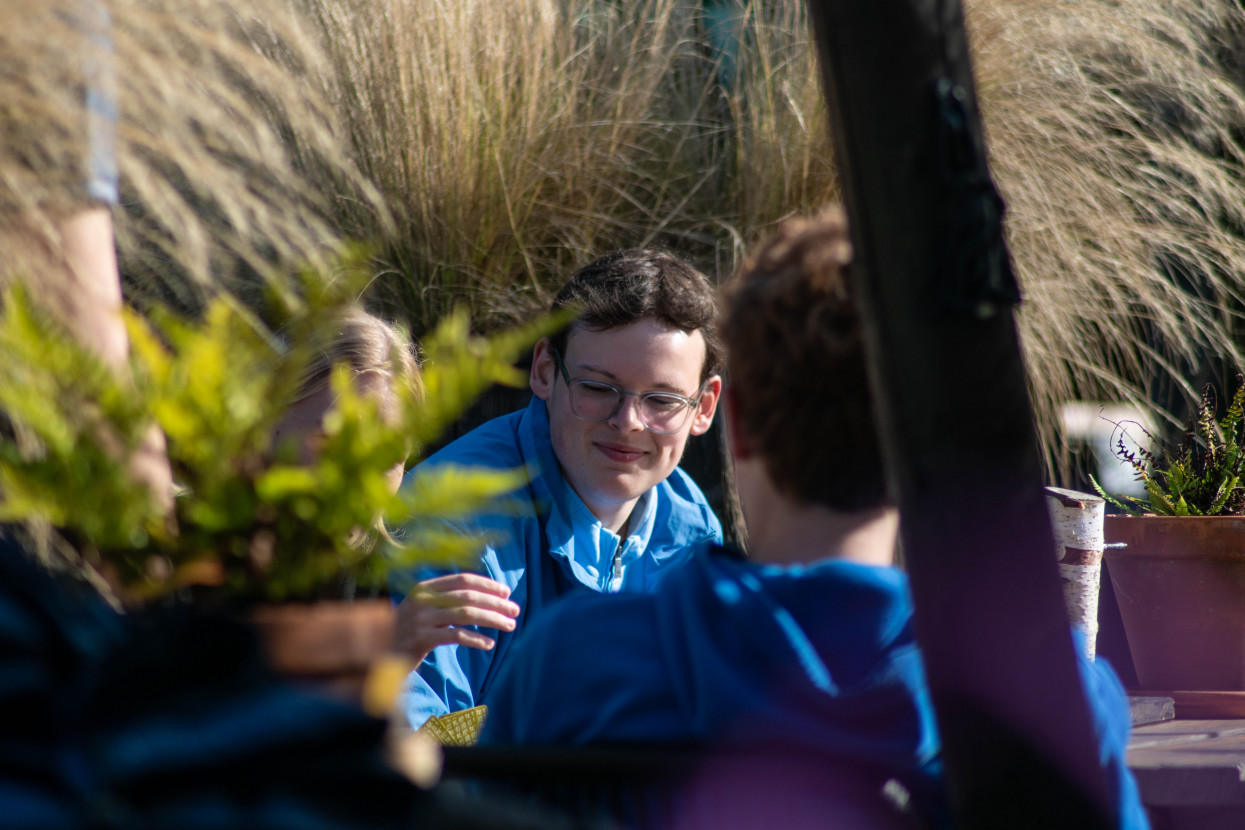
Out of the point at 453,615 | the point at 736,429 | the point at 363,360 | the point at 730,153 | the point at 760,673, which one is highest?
the point at 730,153

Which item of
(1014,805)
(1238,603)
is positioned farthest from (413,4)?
(1014,805)

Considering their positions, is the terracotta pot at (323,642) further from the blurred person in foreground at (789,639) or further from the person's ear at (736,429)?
the person's ear at (736,429)

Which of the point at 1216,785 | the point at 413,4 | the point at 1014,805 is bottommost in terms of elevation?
the point at 1216,785

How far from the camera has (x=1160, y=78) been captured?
341 cm

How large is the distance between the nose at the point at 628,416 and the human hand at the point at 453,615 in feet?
2.58

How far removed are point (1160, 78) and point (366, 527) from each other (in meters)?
3.47

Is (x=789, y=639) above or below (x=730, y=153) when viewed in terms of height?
below

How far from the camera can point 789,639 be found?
1.04 metres

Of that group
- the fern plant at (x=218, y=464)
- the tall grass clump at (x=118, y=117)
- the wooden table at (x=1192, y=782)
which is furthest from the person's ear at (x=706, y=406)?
the fern plant at (x=218, y=464)

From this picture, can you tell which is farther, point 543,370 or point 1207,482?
point 543,370

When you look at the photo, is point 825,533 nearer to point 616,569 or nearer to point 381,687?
point 381,687

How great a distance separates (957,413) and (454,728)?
0.99m

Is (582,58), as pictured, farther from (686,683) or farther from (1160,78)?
(686,683)

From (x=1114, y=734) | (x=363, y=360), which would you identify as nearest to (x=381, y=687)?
(x=1114, y=734)
